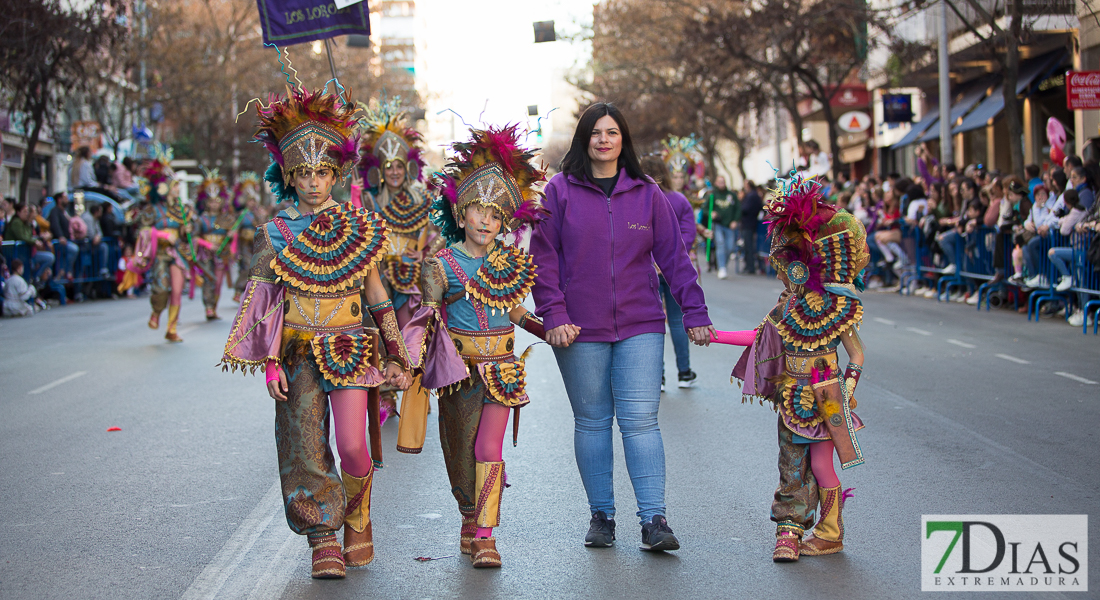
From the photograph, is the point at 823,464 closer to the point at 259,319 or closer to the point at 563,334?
the point at 563,334

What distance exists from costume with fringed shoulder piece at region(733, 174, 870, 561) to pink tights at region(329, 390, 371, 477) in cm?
182

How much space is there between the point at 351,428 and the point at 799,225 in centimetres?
220

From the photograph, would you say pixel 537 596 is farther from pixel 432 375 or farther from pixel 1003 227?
pixel 1003 227

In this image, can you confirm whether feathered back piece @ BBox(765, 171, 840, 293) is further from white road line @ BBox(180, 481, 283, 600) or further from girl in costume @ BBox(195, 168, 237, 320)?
girl in costume @ BBox(195, 168, 237, 320)

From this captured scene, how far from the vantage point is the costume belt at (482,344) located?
5375mm

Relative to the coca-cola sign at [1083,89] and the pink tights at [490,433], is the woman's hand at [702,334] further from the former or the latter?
the coca-cola sign at [1083,89]

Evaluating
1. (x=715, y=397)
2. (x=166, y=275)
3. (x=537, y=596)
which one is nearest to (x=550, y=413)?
(x=715, y=397)

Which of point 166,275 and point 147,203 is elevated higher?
point 147,203

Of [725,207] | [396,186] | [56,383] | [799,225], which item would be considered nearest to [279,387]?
[799,225]

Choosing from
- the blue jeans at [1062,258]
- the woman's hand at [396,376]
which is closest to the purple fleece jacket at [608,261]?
the woman's hand at [396,376]

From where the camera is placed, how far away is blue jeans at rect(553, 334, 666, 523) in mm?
5383

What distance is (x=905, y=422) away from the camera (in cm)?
848

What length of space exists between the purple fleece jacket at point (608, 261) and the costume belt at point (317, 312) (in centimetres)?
89

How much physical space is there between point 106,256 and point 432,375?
22.1 m
